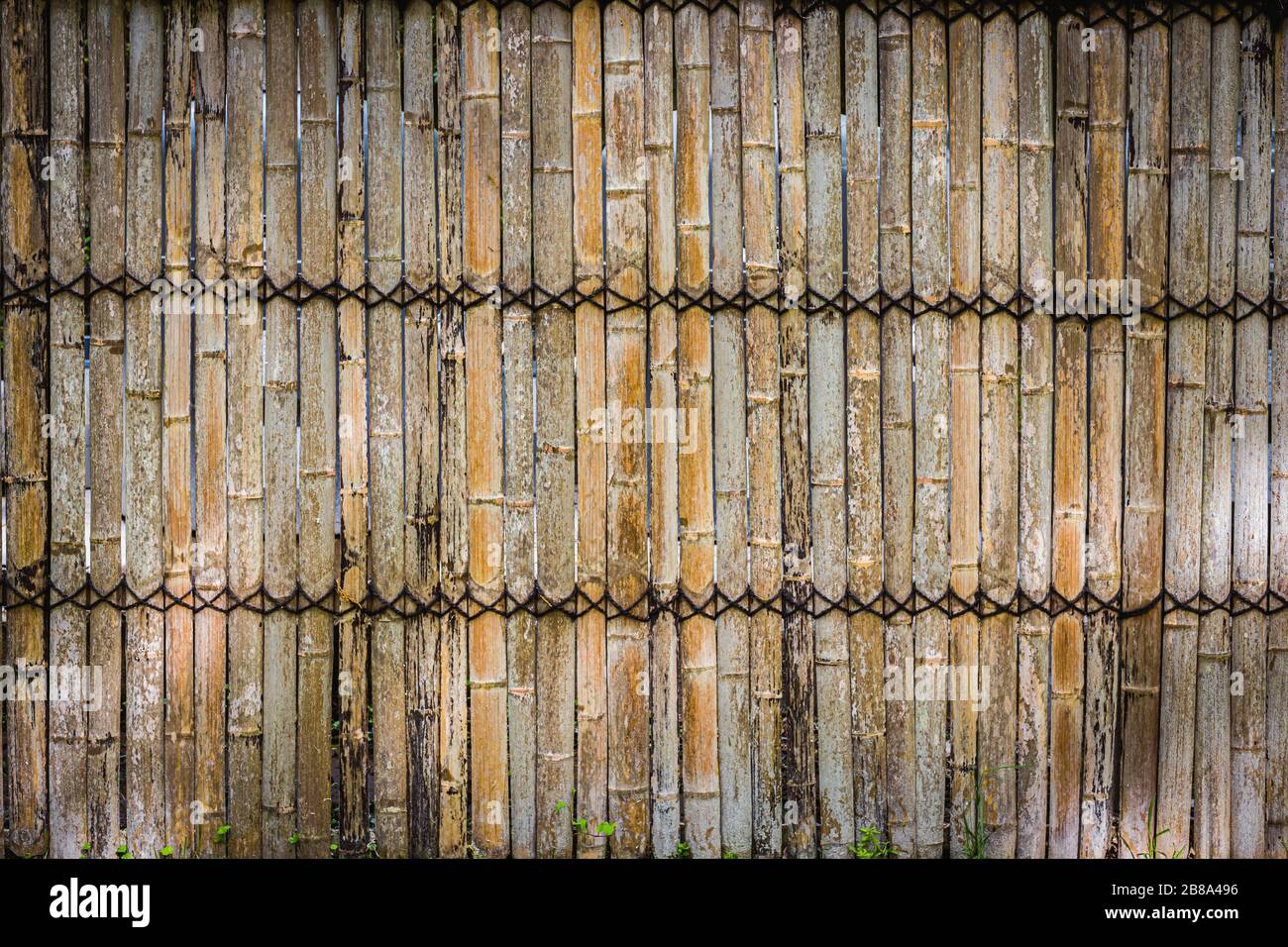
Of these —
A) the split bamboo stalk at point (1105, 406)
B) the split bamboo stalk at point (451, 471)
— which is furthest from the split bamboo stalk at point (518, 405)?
the split bamboo stalk at point (1105, 406)

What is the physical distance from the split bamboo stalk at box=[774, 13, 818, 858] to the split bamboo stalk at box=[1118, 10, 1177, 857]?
1250 millimetres

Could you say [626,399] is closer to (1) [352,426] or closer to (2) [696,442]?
(2) [696,442]

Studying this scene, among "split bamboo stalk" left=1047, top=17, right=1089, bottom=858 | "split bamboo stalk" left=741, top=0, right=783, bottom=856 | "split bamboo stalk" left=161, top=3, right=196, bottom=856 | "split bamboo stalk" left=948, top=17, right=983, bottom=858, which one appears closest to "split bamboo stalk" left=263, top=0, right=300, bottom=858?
"split bamboo stalk" left=161, top=3, right=196, bottom=856

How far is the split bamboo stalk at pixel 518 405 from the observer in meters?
3.52

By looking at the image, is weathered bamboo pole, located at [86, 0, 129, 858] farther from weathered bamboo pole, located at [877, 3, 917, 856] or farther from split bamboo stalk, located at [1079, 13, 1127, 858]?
split bamboo stalk, located at [1079, 13, 1127, 858]

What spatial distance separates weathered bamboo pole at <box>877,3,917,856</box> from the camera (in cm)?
357

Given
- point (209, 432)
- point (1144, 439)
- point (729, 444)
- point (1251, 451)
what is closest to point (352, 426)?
point (209, 432)

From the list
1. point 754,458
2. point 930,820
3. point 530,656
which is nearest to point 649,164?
point 754,458

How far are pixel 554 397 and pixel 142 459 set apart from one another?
61.3 inches

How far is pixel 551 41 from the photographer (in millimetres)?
3533

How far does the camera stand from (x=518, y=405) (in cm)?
353

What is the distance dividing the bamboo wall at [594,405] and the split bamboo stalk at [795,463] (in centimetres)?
2

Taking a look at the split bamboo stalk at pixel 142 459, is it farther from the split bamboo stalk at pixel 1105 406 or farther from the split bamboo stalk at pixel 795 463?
the split bamboo stalk at pixel 1105 406

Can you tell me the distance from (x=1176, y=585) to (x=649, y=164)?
2.61 m
